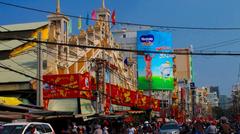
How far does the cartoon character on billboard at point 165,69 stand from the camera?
101875 millimetres

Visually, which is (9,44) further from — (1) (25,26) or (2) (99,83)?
(2) (99,83)

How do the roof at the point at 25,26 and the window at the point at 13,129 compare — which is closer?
the window at the point at 13,129

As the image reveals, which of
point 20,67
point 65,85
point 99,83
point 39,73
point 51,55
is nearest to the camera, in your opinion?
point 39,73

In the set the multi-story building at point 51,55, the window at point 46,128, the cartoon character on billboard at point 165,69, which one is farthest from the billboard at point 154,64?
the window at point 46,128

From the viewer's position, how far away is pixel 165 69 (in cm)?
10256

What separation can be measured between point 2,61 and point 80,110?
30.2 feet

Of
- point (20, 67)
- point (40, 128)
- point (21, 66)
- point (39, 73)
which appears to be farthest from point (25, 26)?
point (40, 128)

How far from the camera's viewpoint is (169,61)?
Result: 4094 inches

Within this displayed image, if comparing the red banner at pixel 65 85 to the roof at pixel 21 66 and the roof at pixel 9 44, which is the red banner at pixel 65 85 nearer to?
the roof at pixel 21 66

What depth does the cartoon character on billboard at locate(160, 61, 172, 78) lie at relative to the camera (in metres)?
102

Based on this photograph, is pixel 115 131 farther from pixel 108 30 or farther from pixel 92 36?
pixel 108 30

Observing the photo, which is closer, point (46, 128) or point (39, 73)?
point (46, 128)

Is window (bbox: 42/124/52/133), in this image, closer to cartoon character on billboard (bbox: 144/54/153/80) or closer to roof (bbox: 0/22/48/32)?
roof (bbox: 0/22/48/32)

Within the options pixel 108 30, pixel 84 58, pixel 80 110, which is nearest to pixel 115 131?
pixel 80 110
